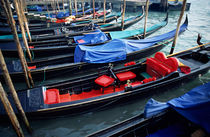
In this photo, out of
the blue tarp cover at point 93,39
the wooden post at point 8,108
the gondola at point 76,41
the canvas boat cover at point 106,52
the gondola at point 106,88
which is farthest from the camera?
the blue tarp cover at point 93,39

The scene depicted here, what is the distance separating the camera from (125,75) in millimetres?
5973

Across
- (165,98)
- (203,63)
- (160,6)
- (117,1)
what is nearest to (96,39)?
(165,98)

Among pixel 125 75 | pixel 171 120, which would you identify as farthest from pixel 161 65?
pixel 171 120

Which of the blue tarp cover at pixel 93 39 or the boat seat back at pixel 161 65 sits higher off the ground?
the blue tarp cover at pixel 93 39

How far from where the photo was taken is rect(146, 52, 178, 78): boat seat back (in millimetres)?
5323

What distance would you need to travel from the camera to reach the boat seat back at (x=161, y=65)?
532 centimetres

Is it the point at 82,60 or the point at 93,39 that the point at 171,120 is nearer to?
the point at 82,60

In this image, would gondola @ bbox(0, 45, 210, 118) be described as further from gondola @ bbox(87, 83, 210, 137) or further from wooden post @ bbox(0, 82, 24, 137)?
gondola @ bbox(87, 83, 210, 137)

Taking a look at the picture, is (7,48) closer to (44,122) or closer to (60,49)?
(60,49)

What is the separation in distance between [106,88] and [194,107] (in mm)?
3223

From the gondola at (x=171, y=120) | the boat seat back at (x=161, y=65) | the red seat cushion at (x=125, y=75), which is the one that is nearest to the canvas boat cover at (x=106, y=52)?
the red seat cushion at (x=125, y=75)

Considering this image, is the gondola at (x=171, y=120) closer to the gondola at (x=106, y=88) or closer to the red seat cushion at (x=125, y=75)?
the gondola at (x=106, y=88)

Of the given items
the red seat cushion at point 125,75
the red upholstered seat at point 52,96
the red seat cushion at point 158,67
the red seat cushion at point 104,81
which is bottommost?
the red upholstered seat at point 52,96

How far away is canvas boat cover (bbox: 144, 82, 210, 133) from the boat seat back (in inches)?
67.9
